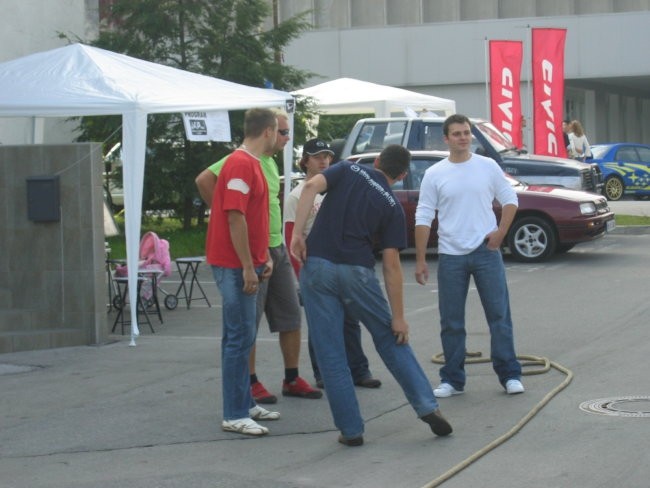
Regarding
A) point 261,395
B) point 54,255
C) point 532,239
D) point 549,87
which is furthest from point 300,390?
point 549,87

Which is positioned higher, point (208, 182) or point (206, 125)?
point (206, 125)

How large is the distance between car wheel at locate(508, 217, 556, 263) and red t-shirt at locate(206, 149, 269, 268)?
35.6 ft

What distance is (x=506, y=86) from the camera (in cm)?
2867

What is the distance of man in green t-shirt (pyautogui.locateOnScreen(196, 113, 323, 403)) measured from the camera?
8.74 metres

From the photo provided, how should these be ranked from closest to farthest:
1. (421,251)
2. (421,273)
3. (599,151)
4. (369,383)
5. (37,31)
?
(421,273) → (421,251) → (369,383) → (37,31) → (599,151)

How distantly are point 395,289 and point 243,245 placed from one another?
0.96m

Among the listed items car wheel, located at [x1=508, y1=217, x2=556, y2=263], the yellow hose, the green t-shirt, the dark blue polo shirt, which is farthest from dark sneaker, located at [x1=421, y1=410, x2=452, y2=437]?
car wheel, located at [x1=508, y1=217, x2=556, y2=263]

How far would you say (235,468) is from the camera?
22.8 feet

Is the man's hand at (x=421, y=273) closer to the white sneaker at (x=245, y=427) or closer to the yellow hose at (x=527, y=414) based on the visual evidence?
the yellow hose at (x=527, y=414)

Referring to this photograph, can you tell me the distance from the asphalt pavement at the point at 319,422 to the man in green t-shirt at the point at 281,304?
138mm

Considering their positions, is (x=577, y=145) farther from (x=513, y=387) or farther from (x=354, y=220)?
(x=354, y=220)

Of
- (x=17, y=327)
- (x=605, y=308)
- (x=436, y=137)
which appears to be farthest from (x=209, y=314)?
(x=436, y=137)

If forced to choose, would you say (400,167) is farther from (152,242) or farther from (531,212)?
(531,212)

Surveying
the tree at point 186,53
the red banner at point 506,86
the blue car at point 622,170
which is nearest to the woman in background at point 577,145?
the red banner at point 506,86
